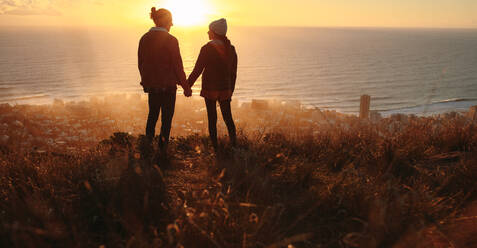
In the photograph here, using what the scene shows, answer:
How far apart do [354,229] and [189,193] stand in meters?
1.54

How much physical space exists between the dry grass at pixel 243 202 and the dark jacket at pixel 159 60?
1015 millimetres

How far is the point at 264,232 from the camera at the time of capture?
2.16m

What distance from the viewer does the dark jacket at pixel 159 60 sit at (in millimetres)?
4004

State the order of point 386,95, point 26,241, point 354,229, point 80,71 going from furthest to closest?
point 80,71, point 386,95, point 354,229, point 26,241

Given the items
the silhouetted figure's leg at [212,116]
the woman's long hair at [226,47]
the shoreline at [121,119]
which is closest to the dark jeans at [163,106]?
the silhouetted figure's leg at [212,116]

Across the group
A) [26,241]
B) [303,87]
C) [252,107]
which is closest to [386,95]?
[303,87]

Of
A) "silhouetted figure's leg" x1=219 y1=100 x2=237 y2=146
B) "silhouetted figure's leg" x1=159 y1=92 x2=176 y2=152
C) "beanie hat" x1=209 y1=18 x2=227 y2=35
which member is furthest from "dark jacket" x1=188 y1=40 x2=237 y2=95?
"silhouetted figure's leg" x1=159 y1=92 x2=176 y2=152

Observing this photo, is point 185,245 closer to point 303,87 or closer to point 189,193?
point 189,193

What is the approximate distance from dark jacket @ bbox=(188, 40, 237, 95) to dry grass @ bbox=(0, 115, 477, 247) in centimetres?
106

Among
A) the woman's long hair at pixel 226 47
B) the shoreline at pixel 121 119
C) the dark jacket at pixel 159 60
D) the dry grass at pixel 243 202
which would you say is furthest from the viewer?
the shoreline at pixel 121 119

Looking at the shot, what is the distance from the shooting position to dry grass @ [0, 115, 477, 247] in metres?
2.07

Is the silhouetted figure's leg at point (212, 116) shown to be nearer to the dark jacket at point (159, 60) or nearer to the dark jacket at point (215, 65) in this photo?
the dark jacket at point (215, 65)

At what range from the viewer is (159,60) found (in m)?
4.06

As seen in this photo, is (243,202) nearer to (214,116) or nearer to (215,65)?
(214,116)
